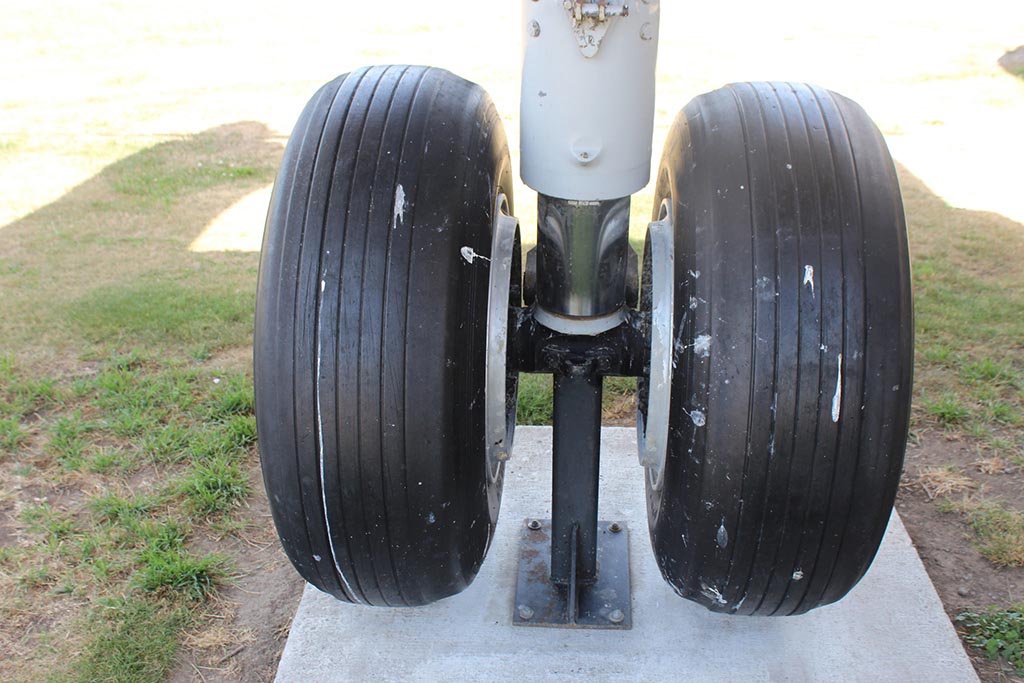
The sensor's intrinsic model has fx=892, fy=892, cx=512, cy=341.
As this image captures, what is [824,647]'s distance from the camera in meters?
2.27

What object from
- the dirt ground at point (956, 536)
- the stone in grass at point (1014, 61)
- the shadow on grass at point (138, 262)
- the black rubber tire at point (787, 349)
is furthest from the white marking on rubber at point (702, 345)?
the stone in grass at point (1014, 61)

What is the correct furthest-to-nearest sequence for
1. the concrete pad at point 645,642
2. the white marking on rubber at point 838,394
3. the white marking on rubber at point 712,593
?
the concrete pad at point 645,642, the white marking on rubber at point 712,593, the white marking on rubber at point 838,394

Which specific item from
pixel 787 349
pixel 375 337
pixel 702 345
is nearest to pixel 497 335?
pixel 375 337

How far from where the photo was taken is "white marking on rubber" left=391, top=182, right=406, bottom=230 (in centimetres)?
168

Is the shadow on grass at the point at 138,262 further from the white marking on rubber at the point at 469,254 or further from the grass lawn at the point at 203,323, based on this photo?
the white marking on rubber at the point at 469,254

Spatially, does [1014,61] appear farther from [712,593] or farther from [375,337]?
[375,337]

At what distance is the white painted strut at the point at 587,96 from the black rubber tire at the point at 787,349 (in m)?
0.14

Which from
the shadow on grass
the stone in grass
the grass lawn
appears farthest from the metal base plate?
the stone in grass

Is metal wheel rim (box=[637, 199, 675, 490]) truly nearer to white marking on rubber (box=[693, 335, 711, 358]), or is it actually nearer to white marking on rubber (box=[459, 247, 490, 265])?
white marking on rubber (box=[693, 335, 711, 358])

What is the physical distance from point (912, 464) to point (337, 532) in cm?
224

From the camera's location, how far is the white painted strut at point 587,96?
172 centimetres

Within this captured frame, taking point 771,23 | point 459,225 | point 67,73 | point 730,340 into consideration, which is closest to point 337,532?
point 459,225

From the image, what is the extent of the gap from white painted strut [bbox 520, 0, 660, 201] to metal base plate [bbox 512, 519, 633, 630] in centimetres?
112

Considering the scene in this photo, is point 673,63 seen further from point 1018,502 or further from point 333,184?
point 333,184
